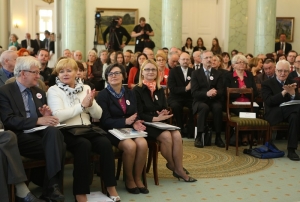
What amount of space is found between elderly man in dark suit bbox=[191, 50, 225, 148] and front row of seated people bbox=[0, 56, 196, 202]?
2070 millimetres

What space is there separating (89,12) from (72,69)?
9872mm

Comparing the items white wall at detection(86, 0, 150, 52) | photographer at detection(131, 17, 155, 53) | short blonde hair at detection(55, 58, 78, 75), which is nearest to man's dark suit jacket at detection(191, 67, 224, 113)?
short blonde hair at detection(55, 58, 78, 75)

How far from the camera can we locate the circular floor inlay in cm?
614

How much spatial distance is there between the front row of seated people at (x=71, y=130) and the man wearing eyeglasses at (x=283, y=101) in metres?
2.14

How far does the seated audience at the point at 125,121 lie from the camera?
520 cm

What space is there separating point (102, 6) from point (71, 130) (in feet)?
34.1

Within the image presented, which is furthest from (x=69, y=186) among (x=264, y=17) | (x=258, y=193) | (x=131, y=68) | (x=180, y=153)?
(x=264, y=17)

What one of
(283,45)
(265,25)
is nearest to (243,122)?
(265,25)

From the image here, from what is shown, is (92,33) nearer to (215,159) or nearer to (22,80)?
(215,159)

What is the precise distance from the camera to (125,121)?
17.7 feet

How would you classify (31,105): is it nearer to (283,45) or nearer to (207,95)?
(207,95)

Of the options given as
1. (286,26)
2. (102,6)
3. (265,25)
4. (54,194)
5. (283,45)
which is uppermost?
(102,6)

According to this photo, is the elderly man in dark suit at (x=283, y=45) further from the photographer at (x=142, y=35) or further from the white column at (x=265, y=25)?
the photographer at (x=142, y=35)

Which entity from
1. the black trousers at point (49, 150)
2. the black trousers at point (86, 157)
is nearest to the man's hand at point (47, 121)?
the black trousers at point (49, 150)
